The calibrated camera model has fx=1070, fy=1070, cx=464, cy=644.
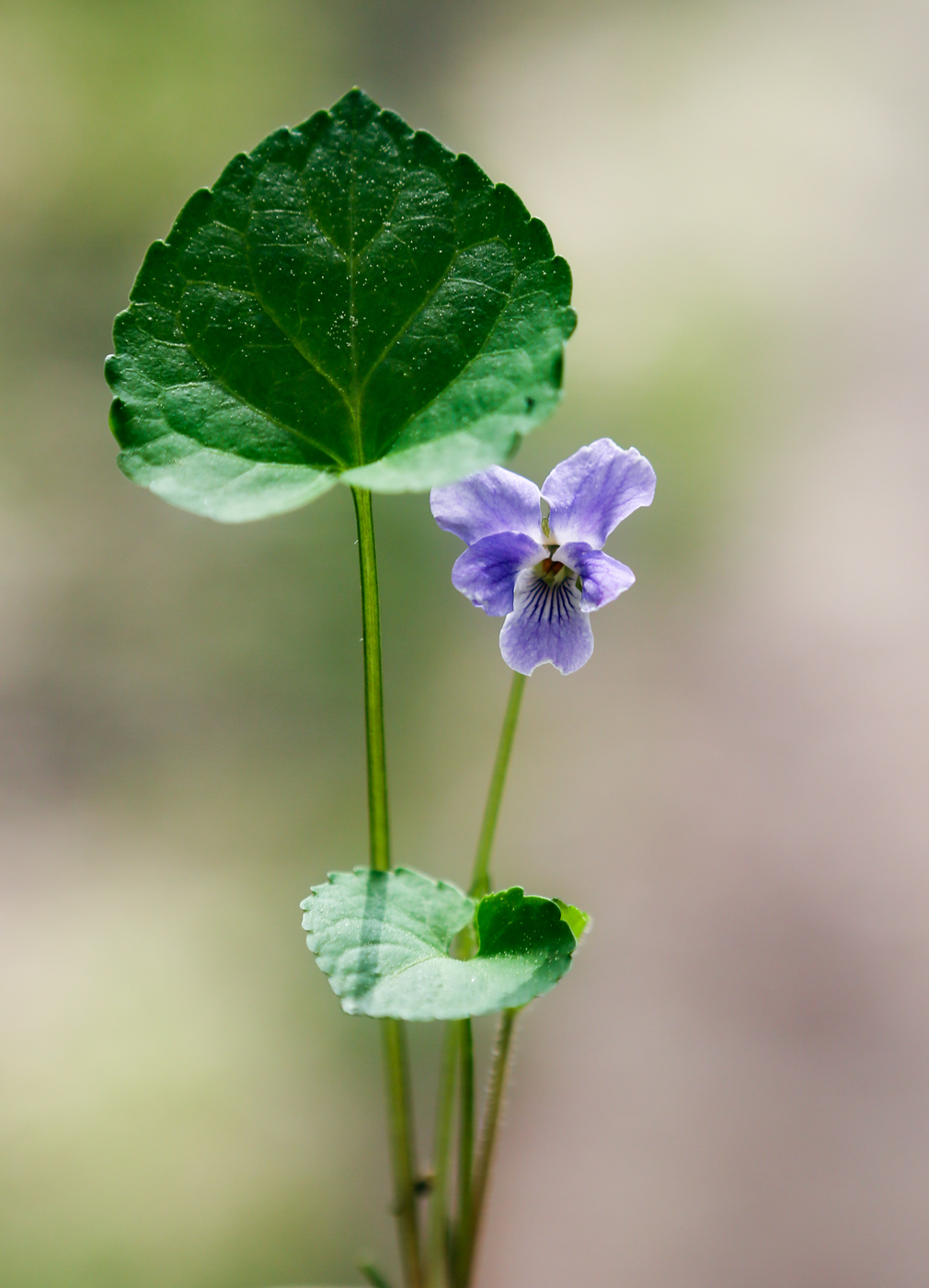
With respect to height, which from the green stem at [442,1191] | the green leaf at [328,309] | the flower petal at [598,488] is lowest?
the green stem at [442,1191]

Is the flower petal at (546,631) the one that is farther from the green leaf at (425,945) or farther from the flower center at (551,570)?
Result: the green leaf at (425,945)

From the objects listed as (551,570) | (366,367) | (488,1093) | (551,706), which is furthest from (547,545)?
(551,706)

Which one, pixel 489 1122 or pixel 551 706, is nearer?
pixel 489 1122

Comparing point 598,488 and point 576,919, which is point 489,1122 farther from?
point 598,488

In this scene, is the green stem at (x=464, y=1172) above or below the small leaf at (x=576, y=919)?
below

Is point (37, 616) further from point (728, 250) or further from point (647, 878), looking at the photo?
point (728, 250)

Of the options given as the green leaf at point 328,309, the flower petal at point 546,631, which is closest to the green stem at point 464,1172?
the flower petal at point 546,631
